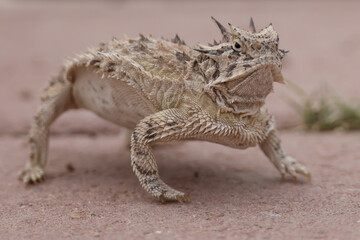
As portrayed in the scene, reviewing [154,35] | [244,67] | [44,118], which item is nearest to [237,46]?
[244,67]

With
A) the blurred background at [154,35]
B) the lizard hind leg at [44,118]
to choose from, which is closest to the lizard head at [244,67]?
the lizard hind leg at [44,118]

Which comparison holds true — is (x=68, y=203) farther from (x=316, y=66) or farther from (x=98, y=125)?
(x=316, y=66)

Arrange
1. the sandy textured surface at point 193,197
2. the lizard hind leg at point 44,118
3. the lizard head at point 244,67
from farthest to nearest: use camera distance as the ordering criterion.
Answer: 1. the lizard hind leg at point 44,118
2. the lizard head at point 244,67
3. the sandy textured surface at point 193,197

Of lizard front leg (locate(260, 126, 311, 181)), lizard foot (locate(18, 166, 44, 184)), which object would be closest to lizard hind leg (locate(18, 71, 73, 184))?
lizard foot (locate(18, 166, 44, 184))

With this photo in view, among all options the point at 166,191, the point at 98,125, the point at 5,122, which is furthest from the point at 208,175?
the point at 5,122

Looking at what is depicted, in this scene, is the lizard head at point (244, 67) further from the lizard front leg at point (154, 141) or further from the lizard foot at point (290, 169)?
the lizard foot at point (290, 169)

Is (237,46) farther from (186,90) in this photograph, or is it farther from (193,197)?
(193,197)

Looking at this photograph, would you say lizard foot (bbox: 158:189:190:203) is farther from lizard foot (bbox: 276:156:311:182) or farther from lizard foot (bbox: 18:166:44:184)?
lizard foot (bbox: 18:166:44:184)
